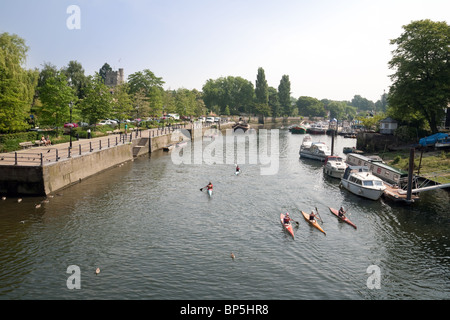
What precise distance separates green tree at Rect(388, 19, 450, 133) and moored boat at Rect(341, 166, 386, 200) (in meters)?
25.8

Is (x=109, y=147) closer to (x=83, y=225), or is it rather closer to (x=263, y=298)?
(x=83, y=225)

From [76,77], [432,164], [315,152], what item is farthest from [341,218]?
[76,77]

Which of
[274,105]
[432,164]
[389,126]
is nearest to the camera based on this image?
[432,164]

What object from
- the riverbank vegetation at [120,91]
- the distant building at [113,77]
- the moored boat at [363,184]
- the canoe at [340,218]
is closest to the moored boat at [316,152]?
the riverbank vegetation at [120,91]

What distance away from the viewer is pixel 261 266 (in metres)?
20.7

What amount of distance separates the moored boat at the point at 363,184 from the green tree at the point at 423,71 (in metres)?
25.8

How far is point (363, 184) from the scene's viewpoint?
1395 inches

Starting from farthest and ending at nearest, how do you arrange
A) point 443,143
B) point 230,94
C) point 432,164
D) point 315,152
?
point 230,94 → point 315,152 → point 443,143 → point 432,164

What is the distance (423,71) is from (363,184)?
3414 cm

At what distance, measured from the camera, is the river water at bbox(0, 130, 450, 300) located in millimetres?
18250

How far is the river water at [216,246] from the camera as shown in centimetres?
1825

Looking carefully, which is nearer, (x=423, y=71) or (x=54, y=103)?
(x=54, y=103)

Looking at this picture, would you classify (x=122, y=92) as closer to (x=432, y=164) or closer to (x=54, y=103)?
(x=54, y=103)
